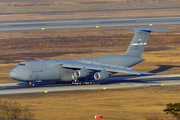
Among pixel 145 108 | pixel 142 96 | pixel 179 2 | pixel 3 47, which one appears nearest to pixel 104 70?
pixel 142 96

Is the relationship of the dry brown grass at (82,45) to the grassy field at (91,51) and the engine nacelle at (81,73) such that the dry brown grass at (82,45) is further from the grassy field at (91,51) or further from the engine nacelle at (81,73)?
the engine nacelle at (81,73)

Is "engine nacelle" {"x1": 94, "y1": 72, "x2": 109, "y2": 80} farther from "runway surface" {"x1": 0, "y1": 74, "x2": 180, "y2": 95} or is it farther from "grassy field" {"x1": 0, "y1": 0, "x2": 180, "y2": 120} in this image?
"grassy field" {"x1": 0, "y1": 0, "x2": 180, "y2": 120}

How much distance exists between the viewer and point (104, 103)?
95.1 feet

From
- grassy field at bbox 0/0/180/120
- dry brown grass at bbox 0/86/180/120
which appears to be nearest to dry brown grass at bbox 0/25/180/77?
grassy field at bbox 0/0/180/120

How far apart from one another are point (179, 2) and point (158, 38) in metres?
50.5

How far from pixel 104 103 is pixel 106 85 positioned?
751 centimetres

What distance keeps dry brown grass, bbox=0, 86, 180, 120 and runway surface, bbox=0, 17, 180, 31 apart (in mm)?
41289

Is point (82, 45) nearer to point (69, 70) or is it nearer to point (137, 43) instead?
point (137, 43)

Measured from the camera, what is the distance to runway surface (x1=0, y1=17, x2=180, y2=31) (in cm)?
7256

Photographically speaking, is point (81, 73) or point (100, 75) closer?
→ point (100, 75)

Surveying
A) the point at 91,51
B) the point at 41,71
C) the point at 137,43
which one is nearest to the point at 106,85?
the point at 41,71

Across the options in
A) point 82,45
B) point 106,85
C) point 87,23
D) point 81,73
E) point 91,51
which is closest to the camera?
point 81,73

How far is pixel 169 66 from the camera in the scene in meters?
46.3

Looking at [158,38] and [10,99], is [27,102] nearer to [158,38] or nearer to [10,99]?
[10,99]
